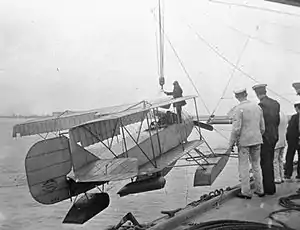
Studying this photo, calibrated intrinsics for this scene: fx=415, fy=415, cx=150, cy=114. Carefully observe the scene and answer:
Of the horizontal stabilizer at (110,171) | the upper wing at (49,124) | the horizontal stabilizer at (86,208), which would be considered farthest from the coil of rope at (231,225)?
the upper wing at (49,124)

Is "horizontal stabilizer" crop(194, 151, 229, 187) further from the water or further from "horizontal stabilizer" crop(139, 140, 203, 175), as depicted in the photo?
the water

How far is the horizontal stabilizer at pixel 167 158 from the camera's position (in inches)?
305

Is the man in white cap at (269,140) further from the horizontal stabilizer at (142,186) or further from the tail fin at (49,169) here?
the tail fin at (49,169)

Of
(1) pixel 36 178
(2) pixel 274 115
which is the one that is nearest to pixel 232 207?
(2) pixel 274 115

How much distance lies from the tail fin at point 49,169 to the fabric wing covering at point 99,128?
0.45 meters

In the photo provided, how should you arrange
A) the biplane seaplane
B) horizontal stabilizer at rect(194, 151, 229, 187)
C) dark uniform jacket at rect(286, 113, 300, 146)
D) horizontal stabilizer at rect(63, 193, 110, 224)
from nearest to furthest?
the biplane seaplane < horizontal stabilizer at rect(63, 193, 110, 224) < horizontal stabilizer at rect(194, 151, 229, 187) < dark uniform jacket at rect(286, 113, 300, 146)

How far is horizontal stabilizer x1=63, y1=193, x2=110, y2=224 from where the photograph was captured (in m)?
6.60

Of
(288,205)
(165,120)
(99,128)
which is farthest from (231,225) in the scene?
(165,120)

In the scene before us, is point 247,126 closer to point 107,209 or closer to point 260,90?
point 260,90

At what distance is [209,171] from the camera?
25.6 feet

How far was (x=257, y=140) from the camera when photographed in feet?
20.6

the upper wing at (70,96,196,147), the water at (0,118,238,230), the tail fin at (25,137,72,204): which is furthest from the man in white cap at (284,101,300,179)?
the water at (0,118,238,230)

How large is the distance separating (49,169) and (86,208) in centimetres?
100

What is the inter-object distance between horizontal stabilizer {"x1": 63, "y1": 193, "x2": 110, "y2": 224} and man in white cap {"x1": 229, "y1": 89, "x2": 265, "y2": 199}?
2.36m
